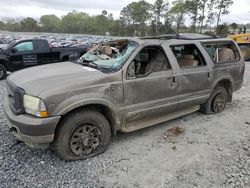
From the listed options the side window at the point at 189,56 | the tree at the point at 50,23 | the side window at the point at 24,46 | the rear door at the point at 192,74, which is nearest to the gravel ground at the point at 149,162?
the rear door at the point at 192,74

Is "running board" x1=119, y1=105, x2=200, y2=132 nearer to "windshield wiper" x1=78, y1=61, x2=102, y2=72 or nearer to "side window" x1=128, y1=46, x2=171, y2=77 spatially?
"side window" x1=128, y1=46, x2=171, y2=77

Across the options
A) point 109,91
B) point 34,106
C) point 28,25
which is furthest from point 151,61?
point 28,25

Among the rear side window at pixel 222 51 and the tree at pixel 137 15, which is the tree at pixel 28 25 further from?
the rear side window at pixel 222 51

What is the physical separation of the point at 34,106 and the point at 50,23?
9014cm

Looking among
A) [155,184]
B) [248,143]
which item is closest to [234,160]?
[248,143]

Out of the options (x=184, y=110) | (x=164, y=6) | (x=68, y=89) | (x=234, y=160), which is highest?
(x=164, y=6)

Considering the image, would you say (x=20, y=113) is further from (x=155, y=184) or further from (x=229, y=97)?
(x=229, y=97)

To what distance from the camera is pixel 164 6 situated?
182 feet

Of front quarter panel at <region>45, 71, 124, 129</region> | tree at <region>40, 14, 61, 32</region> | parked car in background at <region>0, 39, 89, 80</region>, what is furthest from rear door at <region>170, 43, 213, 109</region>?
tree at <region>40, 14, 61, 32</region>

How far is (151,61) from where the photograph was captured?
13.7ft

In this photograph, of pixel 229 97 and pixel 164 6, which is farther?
pixel 164 6

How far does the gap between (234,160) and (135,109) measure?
5.40ft

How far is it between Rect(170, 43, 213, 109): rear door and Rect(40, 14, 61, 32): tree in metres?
76.9

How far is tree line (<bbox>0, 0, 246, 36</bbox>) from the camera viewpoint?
44844 millimetres
